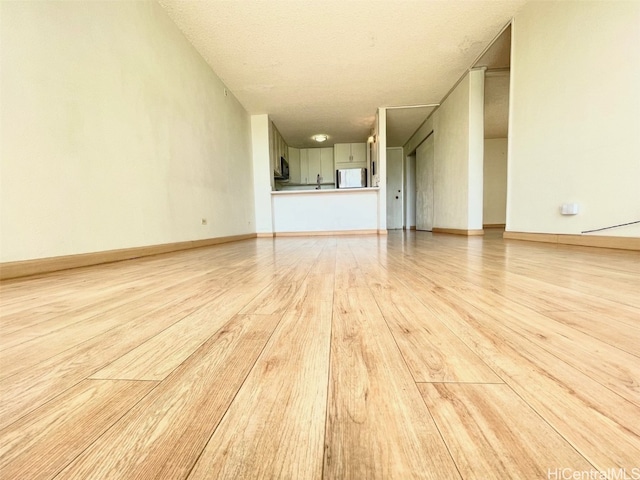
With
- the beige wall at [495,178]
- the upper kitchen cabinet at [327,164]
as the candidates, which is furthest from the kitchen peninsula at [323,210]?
the beige wall at [495,178]

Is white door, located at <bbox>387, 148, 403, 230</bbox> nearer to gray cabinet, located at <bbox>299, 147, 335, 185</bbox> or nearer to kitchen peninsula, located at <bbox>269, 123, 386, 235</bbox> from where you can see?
gray cabinet, located at <bbox>299, 147, 335, 185</bbox>

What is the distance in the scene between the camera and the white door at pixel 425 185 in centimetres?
552

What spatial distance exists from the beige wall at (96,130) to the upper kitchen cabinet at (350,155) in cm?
435

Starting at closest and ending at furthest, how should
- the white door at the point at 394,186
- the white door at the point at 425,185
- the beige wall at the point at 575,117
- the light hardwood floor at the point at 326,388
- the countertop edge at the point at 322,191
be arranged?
1. the light hardwood floor at the point at 326,388
2. the beige wall at the point at 575,117
3. the countertop edge at the point at 322,191
4. the white door at the point at 425,185
5. the white door at the point at 394,186

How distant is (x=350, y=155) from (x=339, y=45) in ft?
13.1

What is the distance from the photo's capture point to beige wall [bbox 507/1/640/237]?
176 centimetres

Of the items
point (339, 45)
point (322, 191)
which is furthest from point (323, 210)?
point (339, 45)

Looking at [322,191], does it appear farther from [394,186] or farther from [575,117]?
[575,117]

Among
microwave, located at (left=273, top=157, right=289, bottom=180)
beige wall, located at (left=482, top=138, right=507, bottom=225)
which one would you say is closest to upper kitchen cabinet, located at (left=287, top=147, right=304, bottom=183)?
microwave, located at (left=273, top=157, right=289, bottom=180)

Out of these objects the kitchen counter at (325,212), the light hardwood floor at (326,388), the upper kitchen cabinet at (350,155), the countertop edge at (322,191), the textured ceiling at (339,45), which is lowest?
the light hardwood floor at (326,388)

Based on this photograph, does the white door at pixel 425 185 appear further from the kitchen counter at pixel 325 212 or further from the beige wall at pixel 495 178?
→ the beige wall at pixel 495 178

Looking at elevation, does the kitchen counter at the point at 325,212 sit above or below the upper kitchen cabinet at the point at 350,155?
below

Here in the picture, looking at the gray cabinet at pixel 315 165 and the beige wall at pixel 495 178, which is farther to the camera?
the gray cabinet at pixel 315 165

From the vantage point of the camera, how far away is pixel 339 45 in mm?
3029
